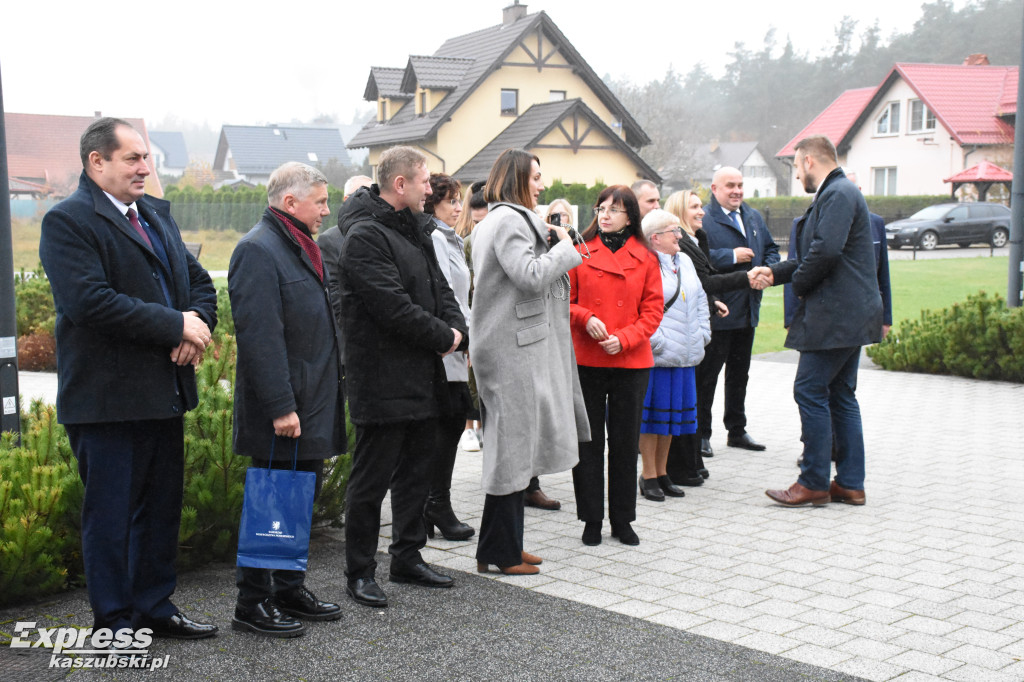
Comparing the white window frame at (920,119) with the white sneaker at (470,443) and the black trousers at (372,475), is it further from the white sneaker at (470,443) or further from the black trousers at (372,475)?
the black trousers at (372,475)

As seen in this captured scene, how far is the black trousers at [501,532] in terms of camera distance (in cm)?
544

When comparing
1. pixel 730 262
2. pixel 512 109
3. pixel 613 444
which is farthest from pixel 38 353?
pixel 512 109

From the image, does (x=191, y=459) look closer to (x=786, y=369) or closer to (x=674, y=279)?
(x=674, y=279)

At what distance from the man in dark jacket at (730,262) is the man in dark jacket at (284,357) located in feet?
12.7

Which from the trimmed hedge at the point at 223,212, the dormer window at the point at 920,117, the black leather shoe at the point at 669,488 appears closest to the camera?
the black leather shoe at the point at 669,488

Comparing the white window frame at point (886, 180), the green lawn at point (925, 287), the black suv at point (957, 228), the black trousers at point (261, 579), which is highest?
the white window frame at point (886, 180)

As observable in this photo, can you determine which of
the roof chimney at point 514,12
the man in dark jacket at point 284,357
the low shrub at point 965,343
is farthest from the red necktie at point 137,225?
the roof chimney at point 514,12

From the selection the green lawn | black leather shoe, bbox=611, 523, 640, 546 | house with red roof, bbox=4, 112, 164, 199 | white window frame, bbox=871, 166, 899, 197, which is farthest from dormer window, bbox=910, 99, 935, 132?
black leather shoe, bbox=611, 523, 640, 546

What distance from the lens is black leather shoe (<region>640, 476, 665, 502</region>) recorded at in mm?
7129

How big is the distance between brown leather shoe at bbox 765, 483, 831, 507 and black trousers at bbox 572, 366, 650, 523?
51.3 inches

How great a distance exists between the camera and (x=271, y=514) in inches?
174

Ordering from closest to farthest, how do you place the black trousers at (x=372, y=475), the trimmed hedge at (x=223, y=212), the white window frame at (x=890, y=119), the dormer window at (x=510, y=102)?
the black trousers at (x=372, y=475) < the trimmed hedge at (x=223, y=212) < the dormer window at (x=510, y=102) < the white window frame at (x=890, y=119)

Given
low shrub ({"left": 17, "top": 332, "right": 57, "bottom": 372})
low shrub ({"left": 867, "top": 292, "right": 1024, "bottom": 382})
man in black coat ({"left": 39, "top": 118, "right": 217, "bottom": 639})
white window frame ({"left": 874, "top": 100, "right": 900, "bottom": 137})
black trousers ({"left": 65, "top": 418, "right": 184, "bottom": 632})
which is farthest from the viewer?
white window frame ({"left": 874, "top": 100, "right": 900, "bottom": 137})

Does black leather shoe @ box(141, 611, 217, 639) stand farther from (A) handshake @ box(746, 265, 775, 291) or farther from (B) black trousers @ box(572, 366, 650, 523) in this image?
(A) handshake @ box(746, 265, 775, 291)
